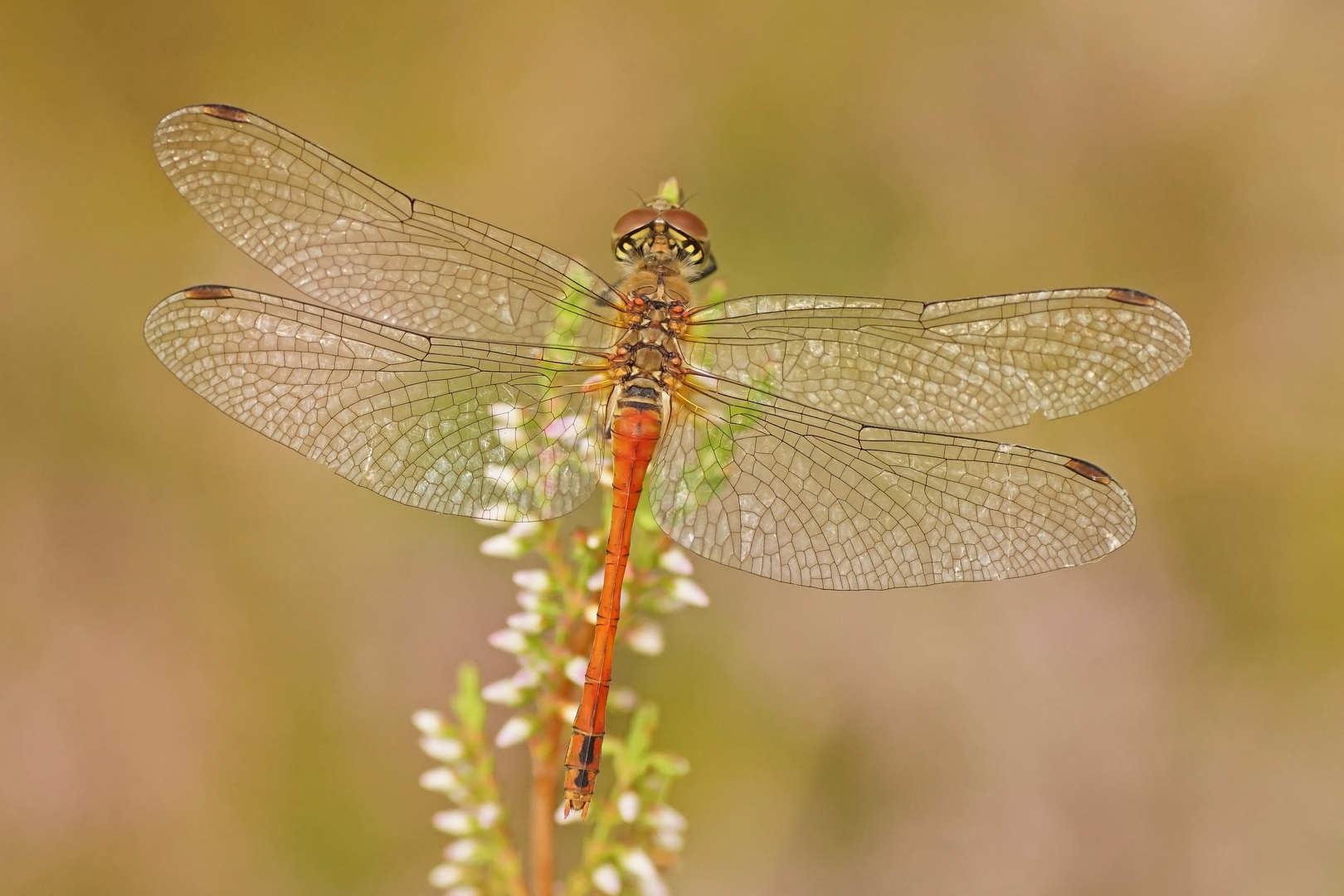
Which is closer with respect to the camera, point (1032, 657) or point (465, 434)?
point (465, 434)

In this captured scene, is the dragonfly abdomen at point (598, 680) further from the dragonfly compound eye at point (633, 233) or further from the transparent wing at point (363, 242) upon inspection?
the dragonfly compound eye at point (633, 233)

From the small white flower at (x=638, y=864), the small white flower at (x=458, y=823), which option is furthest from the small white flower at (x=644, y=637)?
the small white flower at (x=458, y=823)

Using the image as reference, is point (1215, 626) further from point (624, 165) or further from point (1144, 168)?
point (624, 165)

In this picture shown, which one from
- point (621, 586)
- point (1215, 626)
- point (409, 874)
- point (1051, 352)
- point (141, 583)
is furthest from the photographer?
point (141, 583)

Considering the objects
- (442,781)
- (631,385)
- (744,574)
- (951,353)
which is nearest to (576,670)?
(442,781)

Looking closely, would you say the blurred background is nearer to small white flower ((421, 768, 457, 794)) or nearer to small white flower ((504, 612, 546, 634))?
small white flower ((421, 768, 457, 794))

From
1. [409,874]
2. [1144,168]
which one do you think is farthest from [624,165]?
[409,874]
